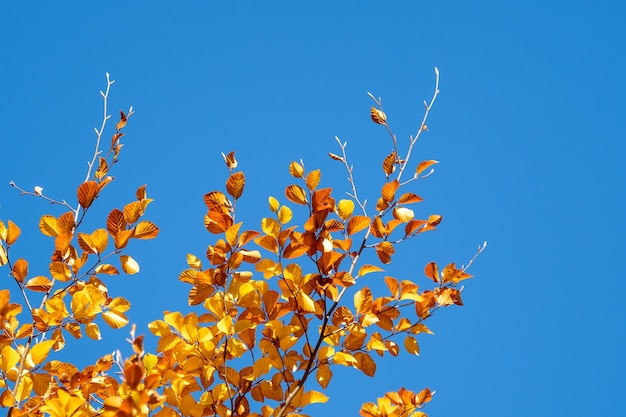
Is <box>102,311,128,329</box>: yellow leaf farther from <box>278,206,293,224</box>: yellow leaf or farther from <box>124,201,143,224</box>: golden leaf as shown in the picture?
<box>278,206,293,224</box>: yellow leaf

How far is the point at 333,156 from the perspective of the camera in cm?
197

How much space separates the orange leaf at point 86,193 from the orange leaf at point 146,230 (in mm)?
191

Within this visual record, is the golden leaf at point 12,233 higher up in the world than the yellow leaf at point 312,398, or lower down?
higher up

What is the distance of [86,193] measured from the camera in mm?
1737

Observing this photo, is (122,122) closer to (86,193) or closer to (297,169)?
(86,193)

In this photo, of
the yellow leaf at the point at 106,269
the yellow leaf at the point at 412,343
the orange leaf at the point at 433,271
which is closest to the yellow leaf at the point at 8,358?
the yellow leaf at the point at 106,269

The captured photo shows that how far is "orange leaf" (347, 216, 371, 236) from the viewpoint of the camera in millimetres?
1719

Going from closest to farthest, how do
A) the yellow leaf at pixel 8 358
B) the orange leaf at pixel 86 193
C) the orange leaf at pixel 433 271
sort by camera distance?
the yellow leaf at pixel 8 358 < the orange leaf at pixel 86 193 < the orange leaf at pixel 433 271

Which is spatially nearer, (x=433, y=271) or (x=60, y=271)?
(x=60, y=271)

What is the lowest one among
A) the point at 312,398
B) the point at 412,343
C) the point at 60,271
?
the point at 312,398

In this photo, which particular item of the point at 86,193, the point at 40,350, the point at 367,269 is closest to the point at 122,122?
the point at 86,193

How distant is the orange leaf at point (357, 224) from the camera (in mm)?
1719

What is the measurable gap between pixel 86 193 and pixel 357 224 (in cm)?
81

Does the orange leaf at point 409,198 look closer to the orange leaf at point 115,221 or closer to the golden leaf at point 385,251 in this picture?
the golden leaf at point 385,251
